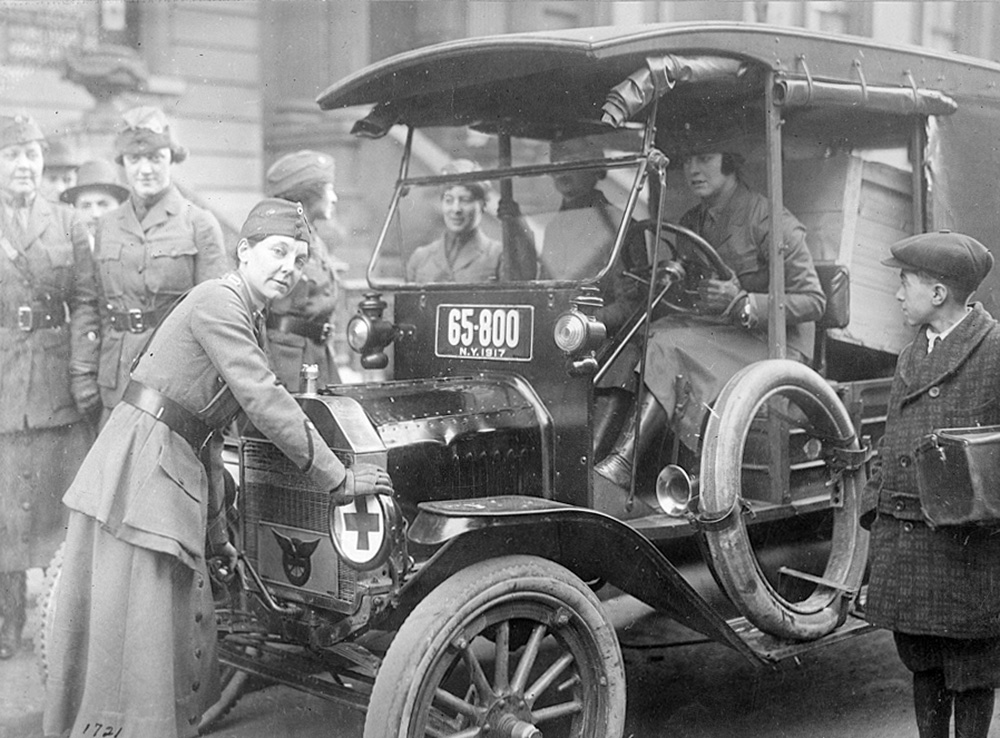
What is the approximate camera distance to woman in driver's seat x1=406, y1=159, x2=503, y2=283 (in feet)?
17.4

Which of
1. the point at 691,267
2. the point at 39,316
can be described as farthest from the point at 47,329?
the point at 691,267

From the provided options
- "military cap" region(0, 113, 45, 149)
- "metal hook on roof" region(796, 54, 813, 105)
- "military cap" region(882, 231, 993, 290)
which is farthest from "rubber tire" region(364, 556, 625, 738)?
"military cap" region(0, 113, 45, 149)

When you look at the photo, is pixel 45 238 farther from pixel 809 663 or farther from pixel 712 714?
pixel 809 663

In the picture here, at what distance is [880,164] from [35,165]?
3.60 m

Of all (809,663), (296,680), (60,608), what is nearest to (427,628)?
(296,680)

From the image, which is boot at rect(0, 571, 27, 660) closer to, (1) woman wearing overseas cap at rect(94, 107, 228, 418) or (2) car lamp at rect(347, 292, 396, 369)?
(1) woman wearing overseas cap at rect(94, 107, 228, 418)

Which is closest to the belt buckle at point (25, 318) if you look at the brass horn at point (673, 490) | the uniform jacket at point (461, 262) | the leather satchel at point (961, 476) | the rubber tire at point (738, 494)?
the uniform jacket at point (461, 262)

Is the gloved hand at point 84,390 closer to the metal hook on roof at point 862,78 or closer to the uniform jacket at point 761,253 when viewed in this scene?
the uniform jacket at point 761,253

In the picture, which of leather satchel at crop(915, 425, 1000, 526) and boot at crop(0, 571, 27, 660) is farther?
boot at crop(0, 571, 27, 660)

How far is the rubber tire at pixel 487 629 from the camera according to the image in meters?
2.90

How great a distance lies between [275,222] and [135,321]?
1.85m

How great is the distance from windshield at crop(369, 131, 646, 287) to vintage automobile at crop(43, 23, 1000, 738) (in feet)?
0.07

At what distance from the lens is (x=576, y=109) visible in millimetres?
4684

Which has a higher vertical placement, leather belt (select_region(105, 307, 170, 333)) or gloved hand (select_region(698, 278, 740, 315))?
gloved hand (select_region(698, 278, 740, 315))
